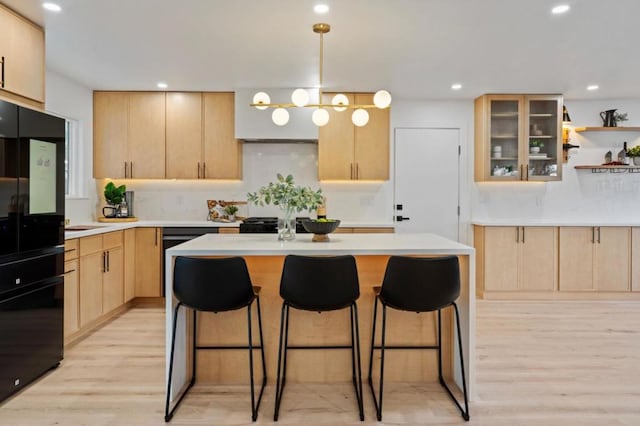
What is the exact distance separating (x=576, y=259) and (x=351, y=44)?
369 cm

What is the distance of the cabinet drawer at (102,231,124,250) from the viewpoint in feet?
13.3

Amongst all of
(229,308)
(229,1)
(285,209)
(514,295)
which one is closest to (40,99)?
(229,1)

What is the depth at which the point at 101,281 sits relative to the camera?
396 centimetres

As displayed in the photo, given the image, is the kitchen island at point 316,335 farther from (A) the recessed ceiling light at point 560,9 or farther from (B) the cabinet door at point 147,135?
(B) the cabinet door at point 147,135

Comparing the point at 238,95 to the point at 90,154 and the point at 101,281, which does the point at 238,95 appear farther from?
the point at 101,281

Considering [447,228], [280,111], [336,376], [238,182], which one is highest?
[280,111]

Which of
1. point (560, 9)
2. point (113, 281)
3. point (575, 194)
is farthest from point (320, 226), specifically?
point (575, 194)

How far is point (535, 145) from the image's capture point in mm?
5289

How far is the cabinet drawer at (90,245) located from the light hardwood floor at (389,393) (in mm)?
737

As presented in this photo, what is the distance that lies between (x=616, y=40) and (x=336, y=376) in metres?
3.32

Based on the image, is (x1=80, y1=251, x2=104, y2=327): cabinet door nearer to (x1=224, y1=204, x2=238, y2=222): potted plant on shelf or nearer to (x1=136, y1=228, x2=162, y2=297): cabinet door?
(x1=136, y1=228, x2=162, y2=297): cabinet door

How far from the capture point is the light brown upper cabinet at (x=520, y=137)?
5.19 metres

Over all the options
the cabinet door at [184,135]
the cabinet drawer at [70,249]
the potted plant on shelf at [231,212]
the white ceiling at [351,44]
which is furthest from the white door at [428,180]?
the cabinet drawer at [70,249]

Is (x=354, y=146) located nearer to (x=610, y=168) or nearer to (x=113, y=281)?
(x=113, y=281)
